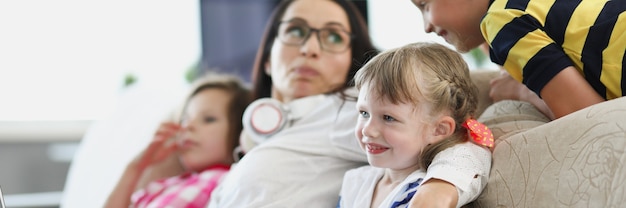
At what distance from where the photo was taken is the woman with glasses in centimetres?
160

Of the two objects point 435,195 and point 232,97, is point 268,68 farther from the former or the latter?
point 435,195

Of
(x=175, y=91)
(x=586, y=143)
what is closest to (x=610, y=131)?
(x=586, y=143)

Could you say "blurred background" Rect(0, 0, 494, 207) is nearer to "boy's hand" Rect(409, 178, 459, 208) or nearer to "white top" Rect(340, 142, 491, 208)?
"white top" Rect(340, 142, 491, 208)

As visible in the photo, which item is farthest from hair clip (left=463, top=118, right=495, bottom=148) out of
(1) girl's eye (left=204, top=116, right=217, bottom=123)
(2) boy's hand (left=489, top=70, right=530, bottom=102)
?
(1) girl's eye (left=204, top=116, right=217, bottom=123)

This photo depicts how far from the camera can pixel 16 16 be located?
3.76 metres

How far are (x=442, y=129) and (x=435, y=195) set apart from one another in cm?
16

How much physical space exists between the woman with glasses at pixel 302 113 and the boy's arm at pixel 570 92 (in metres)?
0.40

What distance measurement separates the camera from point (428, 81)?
4.06 feet

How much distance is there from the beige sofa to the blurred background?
248cm

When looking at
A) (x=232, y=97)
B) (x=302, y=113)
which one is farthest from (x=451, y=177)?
(x=232, y=97)

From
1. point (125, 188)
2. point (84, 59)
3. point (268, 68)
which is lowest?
point (125, 188)

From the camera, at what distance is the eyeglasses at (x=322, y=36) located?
1898 mm

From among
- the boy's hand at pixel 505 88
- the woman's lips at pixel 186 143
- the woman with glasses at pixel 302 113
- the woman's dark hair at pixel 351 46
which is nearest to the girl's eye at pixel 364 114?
the woman with glasses at pixel 302 113

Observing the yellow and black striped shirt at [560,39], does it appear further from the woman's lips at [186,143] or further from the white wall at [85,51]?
the white wall at [85,51]
